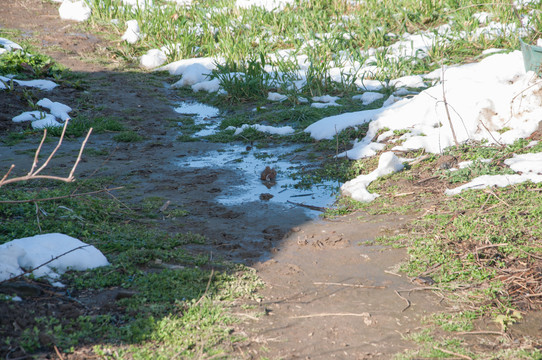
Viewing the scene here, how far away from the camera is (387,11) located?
30.1ft

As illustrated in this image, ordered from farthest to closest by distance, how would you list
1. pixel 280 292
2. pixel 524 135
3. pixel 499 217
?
pixel 524 135
pixel 499 217
pixel 280 292

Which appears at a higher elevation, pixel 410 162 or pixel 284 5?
pixel 284 5

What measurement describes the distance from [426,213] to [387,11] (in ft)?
20.9

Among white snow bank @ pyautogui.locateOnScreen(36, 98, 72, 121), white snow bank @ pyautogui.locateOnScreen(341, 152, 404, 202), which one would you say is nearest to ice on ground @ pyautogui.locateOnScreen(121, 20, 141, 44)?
white snow bank @ pyautogui.locateOnScreen(36, 98, 72, 121)

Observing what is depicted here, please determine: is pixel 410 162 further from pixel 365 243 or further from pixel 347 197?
pixel 365 243

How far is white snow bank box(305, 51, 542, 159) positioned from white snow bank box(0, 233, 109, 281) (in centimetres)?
303

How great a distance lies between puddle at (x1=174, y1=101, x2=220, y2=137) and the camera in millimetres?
6713

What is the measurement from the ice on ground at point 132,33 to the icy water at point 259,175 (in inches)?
160

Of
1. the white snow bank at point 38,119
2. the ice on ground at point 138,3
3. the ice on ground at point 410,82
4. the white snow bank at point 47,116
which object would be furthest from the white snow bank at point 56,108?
the ice on ground at point 410,82

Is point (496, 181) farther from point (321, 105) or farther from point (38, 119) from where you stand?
point (38, 119)

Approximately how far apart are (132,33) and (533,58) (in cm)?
743

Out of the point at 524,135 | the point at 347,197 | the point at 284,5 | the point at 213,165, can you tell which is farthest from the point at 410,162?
the point at 284,5

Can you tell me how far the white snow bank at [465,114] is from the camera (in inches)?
194

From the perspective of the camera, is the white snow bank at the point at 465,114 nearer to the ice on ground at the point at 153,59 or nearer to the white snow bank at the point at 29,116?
the white snow bank at the point at 29,116
